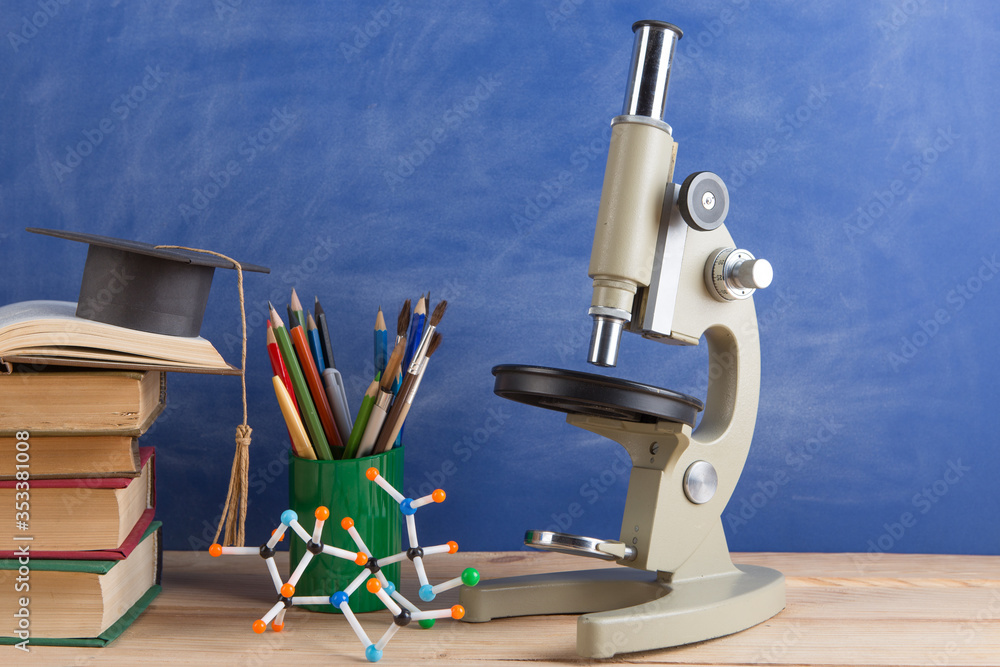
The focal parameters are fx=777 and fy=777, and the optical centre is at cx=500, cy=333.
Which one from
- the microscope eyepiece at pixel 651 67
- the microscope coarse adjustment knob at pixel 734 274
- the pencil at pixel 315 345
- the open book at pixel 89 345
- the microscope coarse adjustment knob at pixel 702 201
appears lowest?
the open book at pixel 89 345

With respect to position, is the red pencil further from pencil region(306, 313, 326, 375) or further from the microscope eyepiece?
the microscope eyepiece

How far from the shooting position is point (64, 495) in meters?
0.71

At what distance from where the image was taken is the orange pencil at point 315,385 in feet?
2.67

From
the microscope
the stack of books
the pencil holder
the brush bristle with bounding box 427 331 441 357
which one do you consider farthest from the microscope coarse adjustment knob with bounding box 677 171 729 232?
the stack of books

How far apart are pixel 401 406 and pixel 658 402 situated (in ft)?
0.87

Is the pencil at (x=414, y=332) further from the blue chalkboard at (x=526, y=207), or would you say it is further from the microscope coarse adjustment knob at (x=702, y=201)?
the microscope coarse adjustment knob at (x=702, y=201)

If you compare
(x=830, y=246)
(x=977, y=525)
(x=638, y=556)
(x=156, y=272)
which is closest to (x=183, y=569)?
(x=156, y=272)

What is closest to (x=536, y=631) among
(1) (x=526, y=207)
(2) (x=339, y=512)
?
(2) (x=339, y=512)

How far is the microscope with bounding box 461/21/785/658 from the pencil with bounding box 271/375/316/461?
0.21 metres

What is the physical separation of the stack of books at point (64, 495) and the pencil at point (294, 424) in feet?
0.41

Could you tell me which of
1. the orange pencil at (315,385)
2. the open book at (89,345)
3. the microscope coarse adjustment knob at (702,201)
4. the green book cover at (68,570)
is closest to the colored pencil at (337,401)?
the orange pencil at (315,385)

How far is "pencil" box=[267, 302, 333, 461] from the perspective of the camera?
80cm

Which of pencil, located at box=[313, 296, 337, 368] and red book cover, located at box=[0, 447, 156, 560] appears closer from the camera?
red book cover, located at box=[0, 447, 156, 560]

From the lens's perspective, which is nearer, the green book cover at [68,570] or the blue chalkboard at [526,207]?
the green book cover at [68,570]
